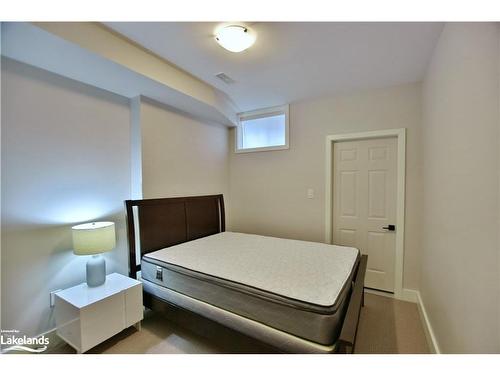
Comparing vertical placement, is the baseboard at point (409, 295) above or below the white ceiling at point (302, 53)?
below

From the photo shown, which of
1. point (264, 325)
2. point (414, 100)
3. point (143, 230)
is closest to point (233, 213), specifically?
point (143, 230)

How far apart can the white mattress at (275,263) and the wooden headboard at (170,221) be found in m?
0.19

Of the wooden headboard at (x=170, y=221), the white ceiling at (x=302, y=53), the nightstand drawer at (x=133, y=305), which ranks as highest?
the white ceiling at (x=302, y=53)

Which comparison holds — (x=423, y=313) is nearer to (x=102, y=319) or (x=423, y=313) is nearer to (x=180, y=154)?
(x=102, y=319)

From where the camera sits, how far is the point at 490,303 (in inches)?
→ 37.7

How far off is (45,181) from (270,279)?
2.09 m

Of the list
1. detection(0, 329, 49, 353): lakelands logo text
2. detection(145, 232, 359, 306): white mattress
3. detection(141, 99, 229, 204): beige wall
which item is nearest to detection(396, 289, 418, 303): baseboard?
detection(145, 232, 359, 306): white mattress

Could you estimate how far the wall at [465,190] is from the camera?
3.22ft

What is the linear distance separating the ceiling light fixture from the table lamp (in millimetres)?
1889

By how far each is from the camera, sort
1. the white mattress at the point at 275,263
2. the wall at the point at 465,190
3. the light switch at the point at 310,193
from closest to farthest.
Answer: the wall at the point at 465,190, the white mattress at the point at 275,263, the light switch at the point at 310,193

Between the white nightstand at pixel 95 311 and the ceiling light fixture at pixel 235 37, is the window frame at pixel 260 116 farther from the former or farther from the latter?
the white nightstand at pixel 95 311

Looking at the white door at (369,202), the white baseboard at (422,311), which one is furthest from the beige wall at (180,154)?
the white baseboard at (422,311)

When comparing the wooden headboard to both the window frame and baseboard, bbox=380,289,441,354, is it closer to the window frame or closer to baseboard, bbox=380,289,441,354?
the window frame
